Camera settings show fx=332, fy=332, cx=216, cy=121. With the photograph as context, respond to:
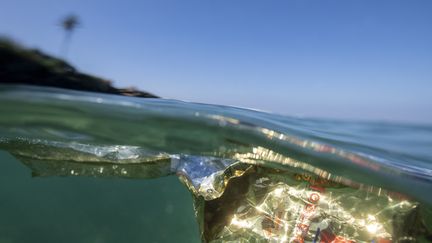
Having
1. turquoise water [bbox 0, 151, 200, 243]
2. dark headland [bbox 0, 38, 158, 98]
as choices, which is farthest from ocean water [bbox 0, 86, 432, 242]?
dark headland [bbox 0, 38, 158, 98]

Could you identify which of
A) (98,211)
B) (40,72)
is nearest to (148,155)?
(98,211)

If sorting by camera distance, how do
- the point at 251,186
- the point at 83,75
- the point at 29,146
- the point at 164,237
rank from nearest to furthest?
the point at 83,75 → the point at 251,186 → the point at 164,237 → the point at 29,146

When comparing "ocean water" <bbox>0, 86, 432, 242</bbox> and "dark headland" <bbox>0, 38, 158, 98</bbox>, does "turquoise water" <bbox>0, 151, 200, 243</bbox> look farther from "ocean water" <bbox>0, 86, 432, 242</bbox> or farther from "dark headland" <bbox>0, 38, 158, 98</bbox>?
"dark headland" <bbox>0, 38, 158, 98</bbox>

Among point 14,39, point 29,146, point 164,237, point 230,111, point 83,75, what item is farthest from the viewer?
point 29,146

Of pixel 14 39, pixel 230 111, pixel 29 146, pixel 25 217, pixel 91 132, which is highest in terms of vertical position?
pixel 14 39

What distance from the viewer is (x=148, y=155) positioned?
7.96 metres

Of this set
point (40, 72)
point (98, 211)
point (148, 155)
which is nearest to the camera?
point (40, 72)

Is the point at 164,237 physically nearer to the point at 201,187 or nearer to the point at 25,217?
the point at 201,187

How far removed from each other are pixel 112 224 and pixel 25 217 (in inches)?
105

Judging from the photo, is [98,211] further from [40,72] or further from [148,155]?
[40,72]

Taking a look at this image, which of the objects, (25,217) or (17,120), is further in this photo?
(25,217)

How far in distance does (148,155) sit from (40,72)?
3.62 meters

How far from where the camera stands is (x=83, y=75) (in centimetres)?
516

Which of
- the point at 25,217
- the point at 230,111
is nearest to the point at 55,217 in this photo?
the point at 25,217
